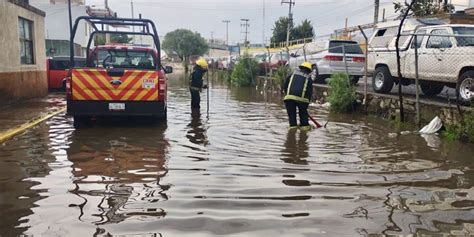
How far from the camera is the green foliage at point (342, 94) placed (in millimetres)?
12125

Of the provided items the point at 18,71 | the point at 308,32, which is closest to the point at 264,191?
the point at 18,71

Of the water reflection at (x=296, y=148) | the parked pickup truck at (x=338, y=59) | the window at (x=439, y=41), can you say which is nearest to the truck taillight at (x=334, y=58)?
the parked pickup truck at (x=338, y=59)

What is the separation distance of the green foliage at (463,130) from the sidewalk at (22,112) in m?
8.25

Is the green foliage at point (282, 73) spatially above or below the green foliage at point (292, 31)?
below

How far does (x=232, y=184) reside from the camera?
5.26 meters

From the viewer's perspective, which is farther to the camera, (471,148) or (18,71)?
(18,71)

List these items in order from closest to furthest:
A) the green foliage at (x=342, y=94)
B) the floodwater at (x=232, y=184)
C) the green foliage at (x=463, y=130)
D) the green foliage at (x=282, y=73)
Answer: the floodwater at (x=232, y=184)
the green foliage at (x=463, y=130)
the green foliage at (x=342, y=94)
the green foliage at (x=282, y=73)

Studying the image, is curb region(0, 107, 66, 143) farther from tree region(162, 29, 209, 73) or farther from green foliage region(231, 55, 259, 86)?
tree region(162, 29, 209, 73)

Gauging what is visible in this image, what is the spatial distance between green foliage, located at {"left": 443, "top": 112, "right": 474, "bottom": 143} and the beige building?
11.0 meters

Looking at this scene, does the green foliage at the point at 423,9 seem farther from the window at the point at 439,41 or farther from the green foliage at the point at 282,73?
the window at the point at 439,41

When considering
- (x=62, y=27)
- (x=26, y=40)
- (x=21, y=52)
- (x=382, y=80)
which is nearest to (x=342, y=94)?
(x=382, y=80)

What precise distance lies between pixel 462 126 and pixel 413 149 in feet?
4.39

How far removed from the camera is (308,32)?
55312 mm

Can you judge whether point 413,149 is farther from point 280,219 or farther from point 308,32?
point 308,32
